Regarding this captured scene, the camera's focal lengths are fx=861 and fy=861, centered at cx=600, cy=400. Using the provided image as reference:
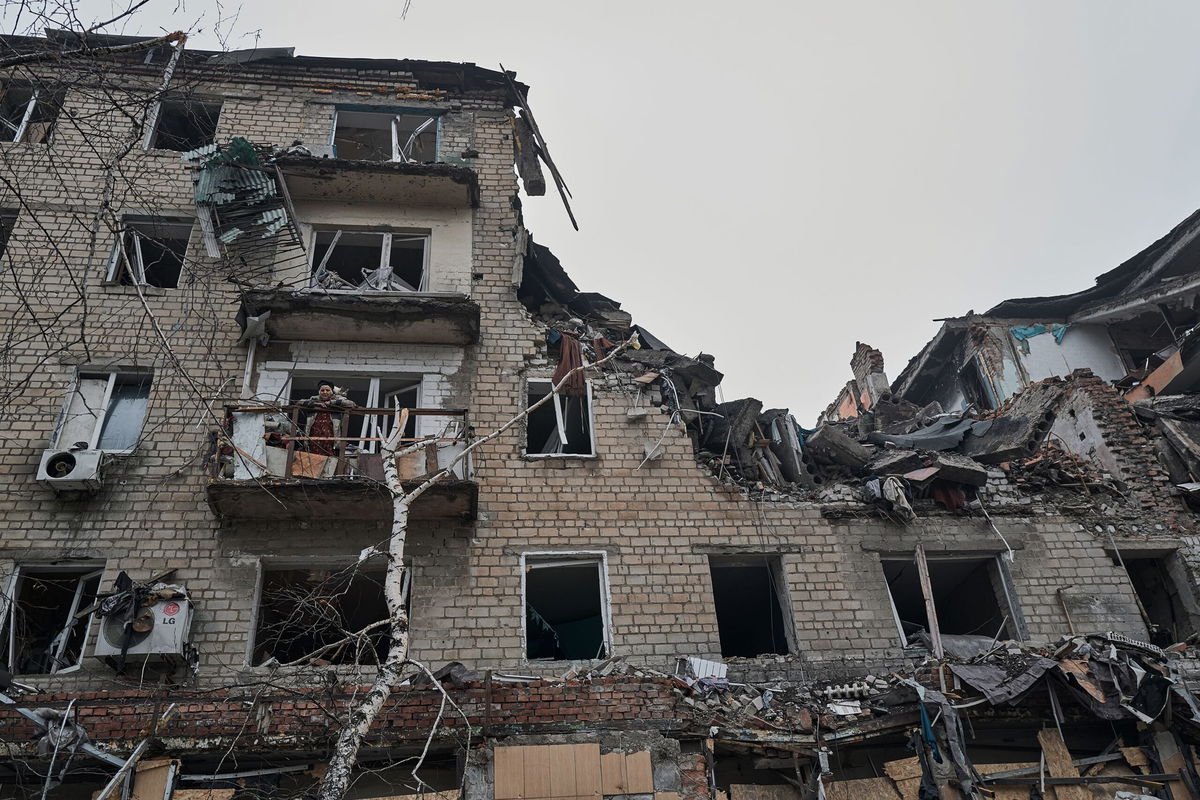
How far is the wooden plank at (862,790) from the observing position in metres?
9.64

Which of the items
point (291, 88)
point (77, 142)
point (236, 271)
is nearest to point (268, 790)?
point (236, 271)

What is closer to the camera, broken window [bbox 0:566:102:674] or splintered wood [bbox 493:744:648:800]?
splintered wood [bbox 493:744:648:800]

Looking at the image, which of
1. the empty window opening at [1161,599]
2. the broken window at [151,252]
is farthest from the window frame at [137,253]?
the empty window opening at [1161,599]

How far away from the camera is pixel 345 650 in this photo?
451 inches

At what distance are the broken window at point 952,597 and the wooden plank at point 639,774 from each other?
3.91 m

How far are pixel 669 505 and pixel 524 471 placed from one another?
2085 millimetres

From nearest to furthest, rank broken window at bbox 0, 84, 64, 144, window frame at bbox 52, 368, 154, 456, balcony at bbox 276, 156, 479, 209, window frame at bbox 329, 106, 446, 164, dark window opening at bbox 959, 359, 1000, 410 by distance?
1. window frame at bbox 52, 368, 154, 456
2. balcony at bbox 276, 156, 479, 209
3. broken window at bbox 0, 84, 64, 144
4. window frame at bbox 329, 106, 446, 164
5. dark window opening at bbox 959, 359, 1000, 410

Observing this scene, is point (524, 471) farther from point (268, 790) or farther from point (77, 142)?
point (77, 142)

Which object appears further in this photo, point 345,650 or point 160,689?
point 345,650

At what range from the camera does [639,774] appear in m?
9.24

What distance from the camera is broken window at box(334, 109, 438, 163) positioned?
16062 millimetres

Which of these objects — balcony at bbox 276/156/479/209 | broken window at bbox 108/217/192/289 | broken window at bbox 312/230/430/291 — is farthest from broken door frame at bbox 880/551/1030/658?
broken window at bbox 108/217/192/289

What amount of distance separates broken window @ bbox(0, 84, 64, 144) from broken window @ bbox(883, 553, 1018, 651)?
604 inches

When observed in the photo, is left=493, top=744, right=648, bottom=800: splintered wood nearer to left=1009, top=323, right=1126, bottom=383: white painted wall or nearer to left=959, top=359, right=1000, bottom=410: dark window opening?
left=959, top=359, right=1000, bottom=410: dark window opening
